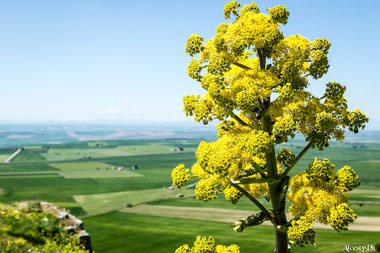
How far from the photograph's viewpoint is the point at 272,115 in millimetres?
4324

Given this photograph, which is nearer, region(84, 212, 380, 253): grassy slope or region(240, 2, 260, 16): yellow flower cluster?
region(240, 2, 260, 16): yellow flower cluster

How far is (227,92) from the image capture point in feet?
14.5

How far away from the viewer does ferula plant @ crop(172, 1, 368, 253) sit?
4195mm

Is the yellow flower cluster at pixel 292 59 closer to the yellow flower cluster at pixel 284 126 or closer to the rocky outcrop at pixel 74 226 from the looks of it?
the yellow flower cluster at pixel 284 126

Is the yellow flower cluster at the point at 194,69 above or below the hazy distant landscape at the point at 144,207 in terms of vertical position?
above

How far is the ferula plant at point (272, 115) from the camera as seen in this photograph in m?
4.20

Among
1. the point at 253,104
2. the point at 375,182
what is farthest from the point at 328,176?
the point at 375,182

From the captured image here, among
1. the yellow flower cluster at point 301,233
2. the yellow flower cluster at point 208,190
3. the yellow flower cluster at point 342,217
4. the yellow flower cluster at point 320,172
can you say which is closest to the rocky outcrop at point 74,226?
the yellow flower cluster at point 208,190

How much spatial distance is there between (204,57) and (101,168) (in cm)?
13694

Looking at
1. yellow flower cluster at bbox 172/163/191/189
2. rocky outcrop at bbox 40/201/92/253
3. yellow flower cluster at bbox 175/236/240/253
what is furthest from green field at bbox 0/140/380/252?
yellow flower cluster at bbox 172/163/191/189

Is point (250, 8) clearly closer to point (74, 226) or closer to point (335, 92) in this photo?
point (335, 92)

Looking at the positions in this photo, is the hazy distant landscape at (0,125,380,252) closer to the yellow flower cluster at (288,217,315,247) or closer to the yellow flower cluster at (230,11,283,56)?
the yellow flower cluster at (288,217,315,247)

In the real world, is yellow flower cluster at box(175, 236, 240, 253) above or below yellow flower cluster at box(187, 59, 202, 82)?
below

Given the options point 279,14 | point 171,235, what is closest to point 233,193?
point 279,14
